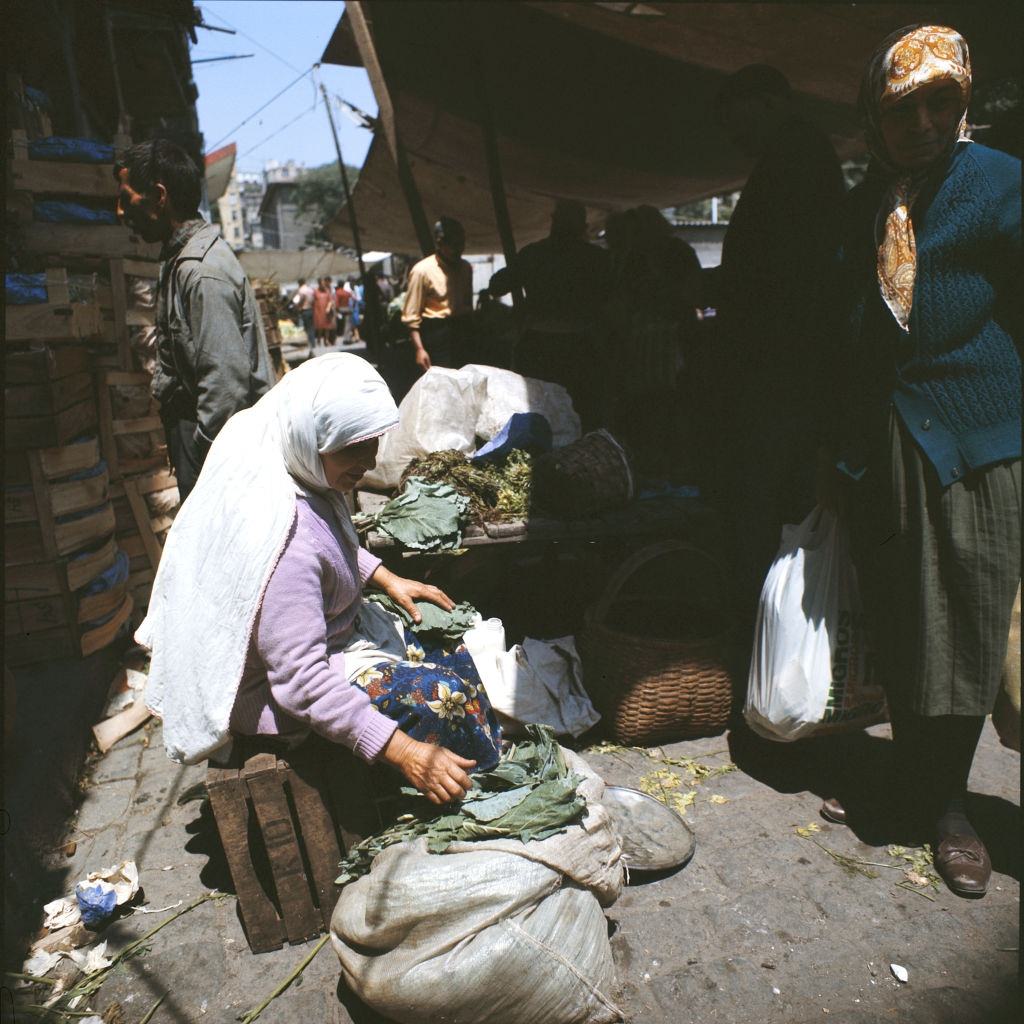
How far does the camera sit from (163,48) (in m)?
8.87

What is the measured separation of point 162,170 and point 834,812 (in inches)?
140

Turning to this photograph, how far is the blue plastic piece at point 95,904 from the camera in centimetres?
241

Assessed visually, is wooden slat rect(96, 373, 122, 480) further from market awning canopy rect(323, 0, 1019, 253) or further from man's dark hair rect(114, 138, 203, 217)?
market awning canopy rect(323, 0, 1019, 253)

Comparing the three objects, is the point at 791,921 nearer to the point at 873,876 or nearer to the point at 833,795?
the point at 873,876

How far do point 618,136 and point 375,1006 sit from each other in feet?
26.8

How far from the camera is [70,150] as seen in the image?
3.92m

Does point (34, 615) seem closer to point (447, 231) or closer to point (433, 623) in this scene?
point (433, 623)

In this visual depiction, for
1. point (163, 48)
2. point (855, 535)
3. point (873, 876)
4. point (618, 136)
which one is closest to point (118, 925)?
point (873, 876)

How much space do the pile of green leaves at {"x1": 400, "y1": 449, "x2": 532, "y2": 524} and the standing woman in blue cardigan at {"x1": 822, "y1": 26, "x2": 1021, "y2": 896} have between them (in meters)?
1.59

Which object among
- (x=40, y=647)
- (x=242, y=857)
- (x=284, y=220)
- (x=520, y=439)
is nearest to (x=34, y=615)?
(x=40, y=647)

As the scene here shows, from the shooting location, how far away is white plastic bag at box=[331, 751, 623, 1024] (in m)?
1.83

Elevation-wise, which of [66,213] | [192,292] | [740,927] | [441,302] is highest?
[66,213]

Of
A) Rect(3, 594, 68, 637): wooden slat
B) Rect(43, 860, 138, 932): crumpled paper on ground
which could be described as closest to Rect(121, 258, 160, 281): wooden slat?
Answer: Rect(3, 594, 68, 637): wooden slat

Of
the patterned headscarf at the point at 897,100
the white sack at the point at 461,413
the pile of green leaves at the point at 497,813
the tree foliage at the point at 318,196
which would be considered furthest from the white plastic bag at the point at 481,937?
the tree foliage at the point at 318,196
